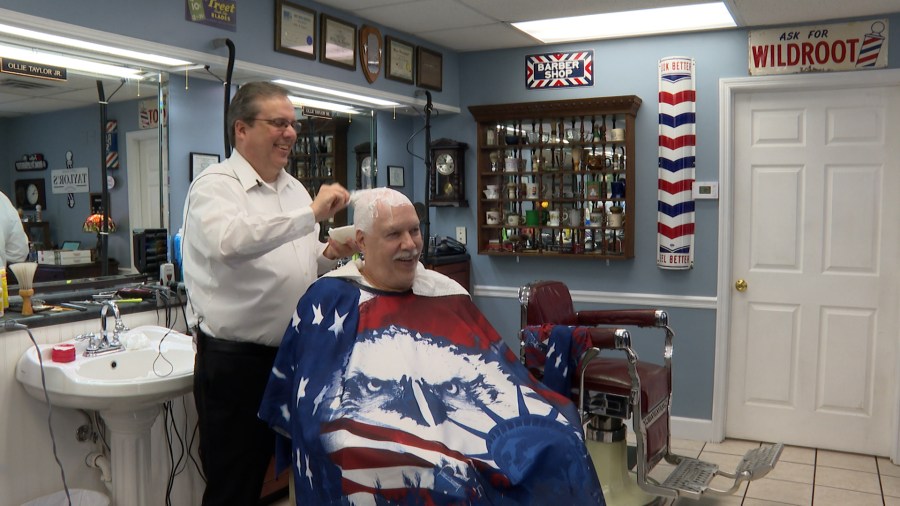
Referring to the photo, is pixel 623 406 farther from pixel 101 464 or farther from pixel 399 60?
pixel 399 60

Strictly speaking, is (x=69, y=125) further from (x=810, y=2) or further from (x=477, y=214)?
(x=810, y=2)

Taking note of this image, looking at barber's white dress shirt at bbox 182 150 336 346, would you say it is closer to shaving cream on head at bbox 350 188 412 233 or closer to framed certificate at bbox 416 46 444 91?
shaving cream on head at bbox 350 188 412 233

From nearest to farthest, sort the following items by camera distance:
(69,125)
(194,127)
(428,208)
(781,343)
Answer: (69,125) → (194,127) → (781,343) → (428,208)

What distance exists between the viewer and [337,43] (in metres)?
Answer: 3.56

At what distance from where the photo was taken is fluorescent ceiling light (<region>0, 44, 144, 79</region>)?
7.86ft

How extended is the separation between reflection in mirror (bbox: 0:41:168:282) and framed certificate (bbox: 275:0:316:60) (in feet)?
1.86

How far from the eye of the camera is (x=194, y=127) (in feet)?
9.87

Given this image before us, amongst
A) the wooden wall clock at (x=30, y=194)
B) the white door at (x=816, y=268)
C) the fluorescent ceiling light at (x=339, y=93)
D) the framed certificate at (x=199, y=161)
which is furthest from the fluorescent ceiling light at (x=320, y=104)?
the white door at (x=816, y=268)

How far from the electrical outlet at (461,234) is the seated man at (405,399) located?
2371 mm

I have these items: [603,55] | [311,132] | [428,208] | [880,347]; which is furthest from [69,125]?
[880,347]

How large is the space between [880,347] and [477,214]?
7.65 ft

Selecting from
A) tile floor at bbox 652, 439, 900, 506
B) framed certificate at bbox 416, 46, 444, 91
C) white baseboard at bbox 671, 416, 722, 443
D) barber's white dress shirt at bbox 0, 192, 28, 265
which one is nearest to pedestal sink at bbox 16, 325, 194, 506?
barber's white dress shirt at bbox 0, 192, 28, 265

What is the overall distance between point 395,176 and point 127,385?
2.53 metres

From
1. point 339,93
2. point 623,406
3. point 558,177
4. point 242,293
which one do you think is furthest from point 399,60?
point 242,293
